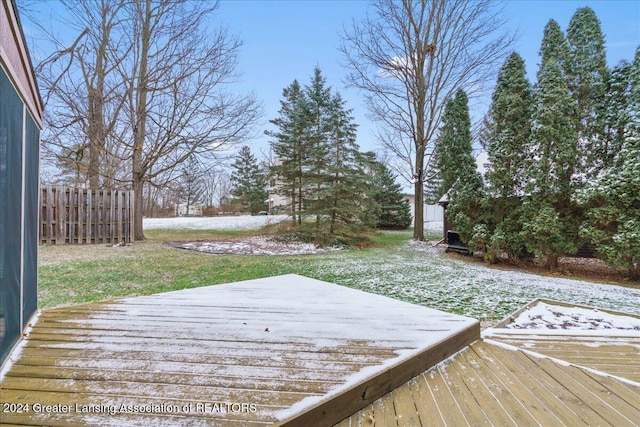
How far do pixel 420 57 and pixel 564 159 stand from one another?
22.8 feet

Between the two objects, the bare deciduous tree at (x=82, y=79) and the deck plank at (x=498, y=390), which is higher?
the bare deciduous tree at (x=82, y=79)

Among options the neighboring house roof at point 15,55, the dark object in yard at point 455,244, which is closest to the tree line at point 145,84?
the dark object in yard at point 455,244

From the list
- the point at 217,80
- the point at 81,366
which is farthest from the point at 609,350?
the point at 217,80

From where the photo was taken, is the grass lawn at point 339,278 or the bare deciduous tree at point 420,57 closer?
the grass lawn at point 339,278

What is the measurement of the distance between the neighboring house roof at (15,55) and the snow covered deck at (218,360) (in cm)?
157

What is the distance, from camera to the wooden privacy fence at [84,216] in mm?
8258

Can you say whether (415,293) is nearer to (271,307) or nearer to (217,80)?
(271,307)

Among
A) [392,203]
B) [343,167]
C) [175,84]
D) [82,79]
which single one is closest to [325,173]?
[343,167]

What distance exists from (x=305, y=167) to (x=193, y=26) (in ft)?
18.9

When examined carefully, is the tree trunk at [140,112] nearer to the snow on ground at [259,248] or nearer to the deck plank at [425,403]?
the snow on ground at [259,248]

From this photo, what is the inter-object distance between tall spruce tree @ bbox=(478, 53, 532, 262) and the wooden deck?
17.0 ft

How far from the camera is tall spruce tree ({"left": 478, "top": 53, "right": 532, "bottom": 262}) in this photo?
23.9 feet

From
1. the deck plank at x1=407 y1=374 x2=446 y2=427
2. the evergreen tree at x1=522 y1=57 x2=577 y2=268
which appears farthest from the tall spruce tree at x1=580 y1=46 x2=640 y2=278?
the deck plank at x1=407 y1=374 x2=446 y2=427

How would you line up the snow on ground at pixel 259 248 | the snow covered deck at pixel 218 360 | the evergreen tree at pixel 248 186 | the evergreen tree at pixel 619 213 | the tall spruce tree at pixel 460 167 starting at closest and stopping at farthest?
1. the snow covered deck at pixel 218 360
2. the evergreen tree at pixel 619 213
3. the tall spruce tree at pixel 460 167
4. the snow on ground at pixel 259 248
5. the evergreen tree at pixel 248 186
